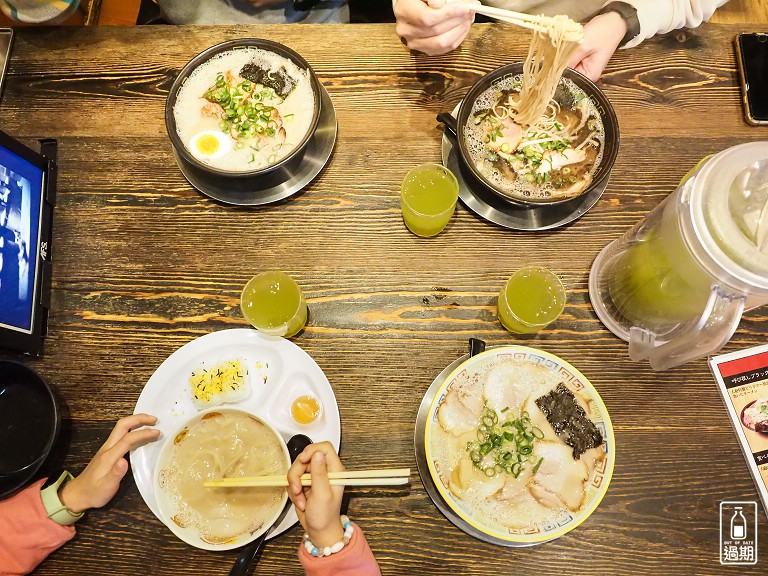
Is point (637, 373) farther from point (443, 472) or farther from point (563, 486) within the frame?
point (443, 472)

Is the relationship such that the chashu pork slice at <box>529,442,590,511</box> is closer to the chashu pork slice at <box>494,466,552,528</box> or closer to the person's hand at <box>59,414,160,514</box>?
the chashu pork slice at <box>494,466,552,528</box>

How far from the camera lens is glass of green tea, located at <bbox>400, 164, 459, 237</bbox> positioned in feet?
5.73

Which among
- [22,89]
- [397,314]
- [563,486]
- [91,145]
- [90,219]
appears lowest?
[563,486]

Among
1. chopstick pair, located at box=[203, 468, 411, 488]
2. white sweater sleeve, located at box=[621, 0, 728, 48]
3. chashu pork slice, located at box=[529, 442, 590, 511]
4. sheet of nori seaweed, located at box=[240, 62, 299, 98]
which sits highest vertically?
white sweater sleeve, located at box=[621, 0, 728, 48]

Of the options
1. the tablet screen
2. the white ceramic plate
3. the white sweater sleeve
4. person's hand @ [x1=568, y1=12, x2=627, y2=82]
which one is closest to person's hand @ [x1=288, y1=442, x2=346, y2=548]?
the white ceramic plate

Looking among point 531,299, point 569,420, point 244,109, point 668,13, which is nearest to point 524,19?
point 668,13

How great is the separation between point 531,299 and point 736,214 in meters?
0.61

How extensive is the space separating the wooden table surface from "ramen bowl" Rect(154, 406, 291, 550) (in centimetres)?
19

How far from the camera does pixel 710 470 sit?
5.34ft

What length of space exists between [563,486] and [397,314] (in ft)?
2.39

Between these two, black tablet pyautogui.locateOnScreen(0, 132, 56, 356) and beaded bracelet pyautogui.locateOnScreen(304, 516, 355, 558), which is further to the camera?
black tablet pyautogui.locateOnScreen(0, 132, 56, 356)

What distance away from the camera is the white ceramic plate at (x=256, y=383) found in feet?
5.42

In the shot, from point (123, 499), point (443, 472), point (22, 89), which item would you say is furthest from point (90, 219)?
point (443, 472)

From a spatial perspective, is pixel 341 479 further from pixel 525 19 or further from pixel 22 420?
pixel 525 19
